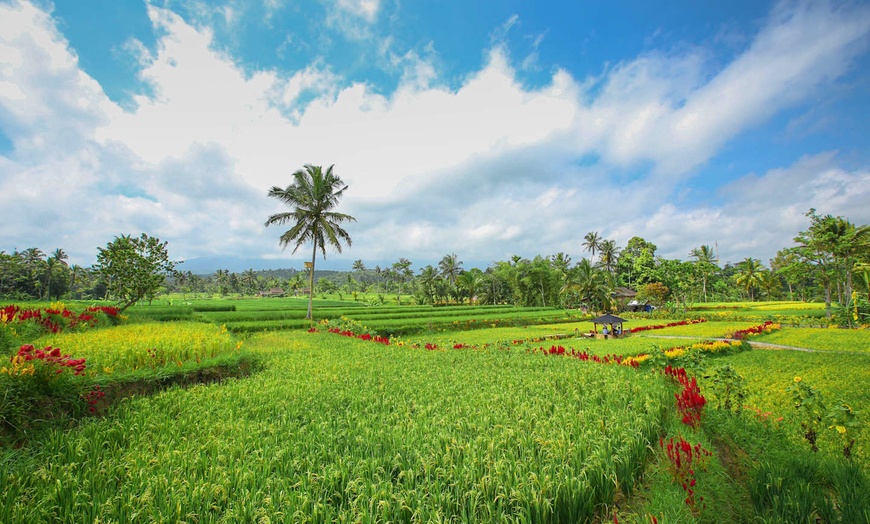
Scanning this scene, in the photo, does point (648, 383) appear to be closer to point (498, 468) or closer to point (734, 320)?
point (498, 468)

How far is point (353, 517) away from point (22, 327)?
1133 cm

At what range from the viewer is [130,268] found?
18125 millimetres

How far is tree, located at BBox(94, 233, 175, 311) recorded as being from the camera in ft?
58.1

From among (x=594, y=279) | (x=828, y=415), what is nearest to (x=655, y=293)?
(x=594, y=279)

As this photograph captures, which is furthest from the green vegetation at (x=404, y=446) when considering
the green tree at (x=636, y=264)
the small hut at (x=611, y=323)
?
the green tree at (x=636, y=264)

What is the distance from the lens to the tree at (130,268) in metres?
17.7

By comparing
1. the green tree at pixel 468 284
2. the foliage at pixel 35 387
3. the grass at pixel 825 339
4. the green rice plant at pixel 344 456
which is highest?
the green tree at pixel 468 284

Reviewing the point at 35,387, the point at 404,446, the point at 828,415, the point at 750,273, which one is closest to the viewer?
the point at 404,446

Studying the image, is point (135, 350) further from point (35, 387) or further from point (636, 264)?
point (636, 264)

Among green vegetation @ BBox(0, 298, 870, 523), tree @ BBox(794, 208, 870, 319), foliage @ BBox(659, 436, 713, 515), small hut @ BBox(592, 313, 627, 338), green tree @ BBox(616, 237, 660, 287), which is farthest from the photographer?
green tree @ BBox(616, 237, 660, 287)

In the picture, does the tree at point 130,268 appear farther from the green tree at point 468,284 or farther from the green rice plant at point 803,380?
the green tree at point 468,284

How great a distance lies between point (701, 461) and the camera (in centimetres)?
430

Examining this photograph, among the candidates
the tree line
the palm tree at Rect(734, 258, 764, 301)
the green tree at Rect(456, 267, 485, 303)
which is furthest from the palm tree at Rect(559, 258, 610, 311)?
the palm tree at Rect(734, 258, 764, 301)

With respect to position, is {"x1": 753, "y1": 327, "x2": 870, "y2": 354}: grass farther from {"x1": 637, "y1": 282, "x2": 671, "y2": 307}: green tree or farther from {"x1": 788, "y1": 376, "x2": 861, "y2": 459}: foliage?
{"x1": 637, "y1": 282, "x2": 671, "y2": 307}: green tree
